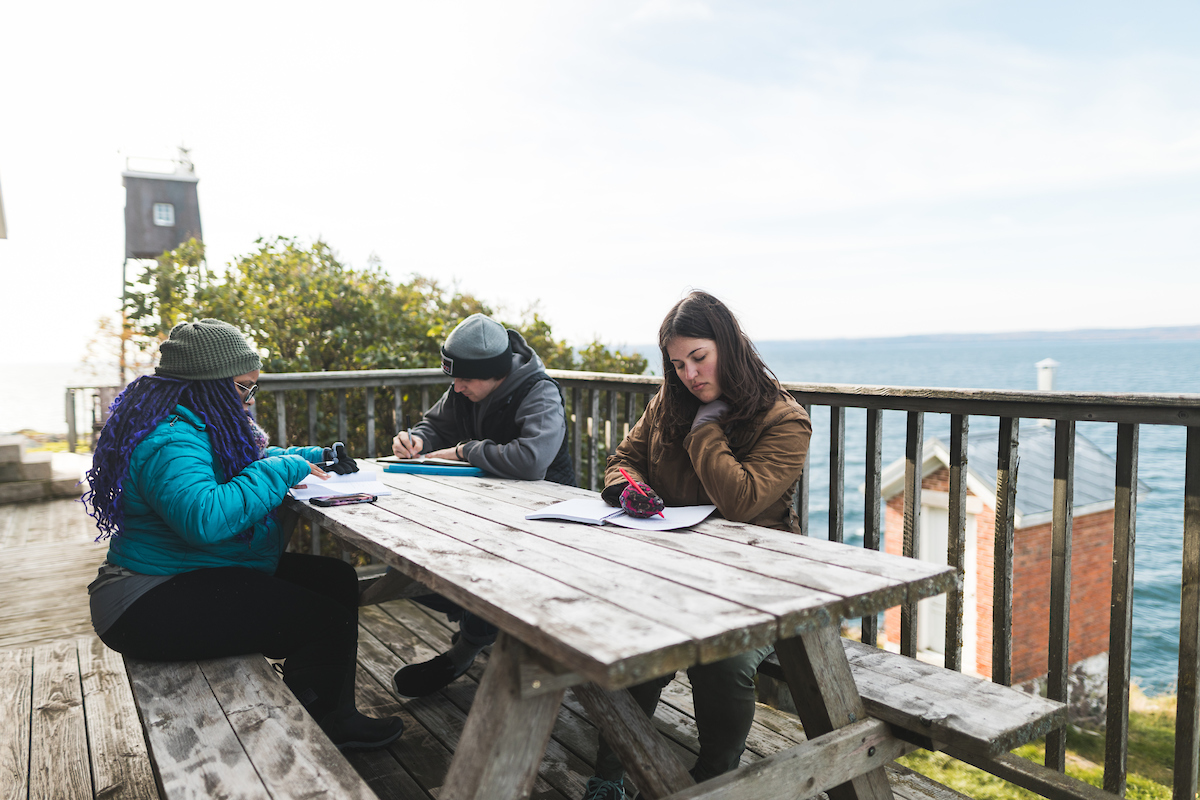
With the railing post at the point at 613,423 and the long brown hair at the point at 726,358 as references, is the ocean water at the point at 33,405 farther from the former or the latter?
the long brown hair at the point at 726,358

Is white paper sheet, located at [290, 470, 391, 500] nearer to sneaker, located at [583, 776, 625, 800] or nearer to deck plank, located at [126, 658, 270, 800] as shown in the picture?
deck plank, located at [126, 658, 270, 800]

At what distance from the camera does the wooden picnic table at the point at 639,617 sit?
109 cm

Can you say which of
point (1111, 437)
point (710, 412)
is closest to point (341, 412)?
point (710, 412)

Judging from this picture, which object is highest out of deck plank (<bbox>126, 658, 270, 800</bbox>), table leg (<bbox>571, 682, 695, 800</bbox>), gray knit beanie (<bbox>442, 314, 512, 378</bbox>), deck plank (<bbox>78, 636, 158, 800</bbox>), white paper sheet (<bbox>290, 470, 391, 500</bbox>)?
gray knit beanie (<bbox>442, 314, 512, 378</bbox>)

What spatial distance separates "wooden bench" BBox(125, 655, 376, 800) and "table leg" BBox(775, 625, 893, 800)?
84cm

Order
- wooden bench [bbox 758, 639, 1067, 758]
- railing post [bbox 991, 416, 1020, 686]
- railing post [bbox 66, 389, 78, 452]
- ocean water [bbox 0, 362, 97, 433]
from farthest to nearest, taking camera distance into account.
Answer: ocean water [bbox 0, 362, 97, 433] < railing post [bbox 66, 389, 78, 452] < railing post [bbox 991, 416, 1020, 686] < wooden bench [bbox 758, 639, 1067, 758]

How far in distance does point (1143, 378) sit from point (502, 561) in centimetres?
11051

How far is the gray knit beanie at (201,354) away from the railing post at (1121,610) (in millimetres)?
2280

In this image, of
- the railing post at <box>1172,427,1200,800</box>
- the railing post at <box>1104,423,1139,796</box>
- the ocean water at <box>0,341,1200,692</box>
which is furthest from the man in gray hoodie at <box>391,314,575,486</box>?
the ocean water at <box>0,341,1200,692</box>

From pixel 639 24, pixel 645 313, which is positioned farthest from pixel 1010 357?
pixel 639 24

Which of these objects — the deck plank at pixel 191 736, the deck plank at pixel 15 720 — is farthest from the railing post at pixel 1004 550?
the deck plank at pixel 15 720

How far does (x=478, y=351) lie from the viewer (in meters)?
2.89

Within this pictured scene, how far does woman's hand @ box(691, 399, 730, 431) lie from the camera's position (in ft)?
6.95

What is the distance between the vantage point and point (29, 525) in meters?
5.90
